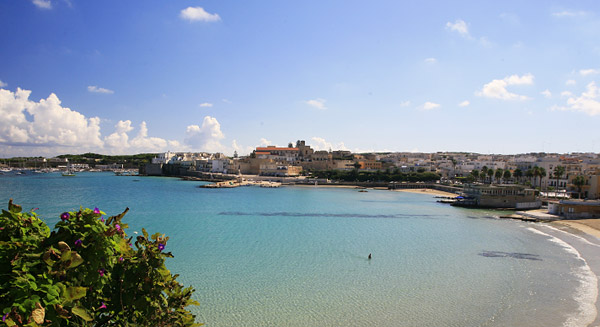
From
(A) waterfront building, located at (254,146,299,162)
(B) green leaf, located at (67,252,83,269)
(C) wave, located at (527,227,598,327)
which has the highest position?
(A) waterfront building, located at (254,146,299,162)

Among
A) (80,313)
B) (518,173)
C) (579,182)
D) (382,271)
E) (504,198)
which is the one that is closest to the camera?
(80,313)

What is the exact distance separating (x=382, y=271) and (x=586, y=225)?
21766 mm

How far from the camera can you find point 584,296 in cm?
1262

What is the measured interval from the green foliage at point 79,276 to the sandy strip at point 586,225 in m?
28.5

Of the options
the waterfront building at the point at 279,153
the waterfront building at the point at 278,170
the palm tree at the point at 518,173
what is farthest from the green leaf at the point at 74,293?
the waterfront building at the point at 279,153

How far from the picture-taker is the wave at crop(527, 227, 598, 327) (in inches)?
416

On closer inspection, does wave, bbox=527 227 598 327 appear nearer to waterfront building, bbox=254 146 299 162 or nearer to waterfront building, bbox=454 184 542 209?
waterfront building, bbox=454 184 542 209

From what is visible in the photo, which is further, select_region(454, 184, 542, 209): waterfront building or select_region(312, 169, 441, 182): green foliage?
select_region(312, 169, 441, 182): green foliage

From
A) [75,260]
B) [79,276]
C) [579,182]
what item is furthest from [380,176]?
[75,260]

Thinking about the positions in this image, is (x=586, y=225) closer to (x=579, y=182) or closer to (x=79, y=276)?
(x=579, y=182)

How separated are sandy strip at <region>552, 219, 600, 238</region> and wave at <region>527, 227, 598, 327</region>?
8288 millimetres

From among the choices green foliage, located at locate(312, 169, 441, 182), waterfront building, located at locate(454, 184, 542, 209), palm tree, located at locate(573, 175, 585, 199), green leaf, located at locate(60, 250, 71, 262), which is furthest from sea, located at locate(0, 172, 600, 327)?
green foliage, located at locate(312, 169, 441, 182)

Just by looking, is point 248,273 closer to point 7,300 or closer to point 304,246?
point 304,246

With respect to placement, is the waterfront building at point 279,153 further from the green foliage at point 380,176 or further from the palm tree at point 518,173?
the palm tree at point 518,173
